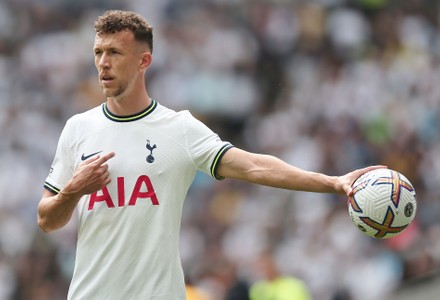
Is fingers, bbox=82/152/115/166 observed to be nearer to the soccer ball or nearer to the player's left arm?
the player's left arm

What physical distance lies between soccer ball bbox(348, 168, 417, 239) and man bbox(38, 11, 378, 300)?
106 mm

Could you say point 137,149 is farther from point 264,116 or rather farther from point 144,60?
point 264,116

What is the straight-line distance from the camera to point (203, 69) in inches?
675

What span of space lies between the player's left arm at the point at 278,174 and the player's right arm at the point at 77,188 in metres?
0.70

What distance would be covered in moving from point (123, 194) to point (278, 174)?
35.2 inches

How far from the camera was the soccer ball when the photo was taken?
20.0 ft

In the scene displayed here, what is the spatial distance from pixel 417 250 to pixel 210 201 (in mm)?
3235

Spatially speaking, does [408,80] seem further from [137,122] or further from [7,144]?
[137,122]

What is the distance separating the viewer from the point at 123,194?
20.5 ft

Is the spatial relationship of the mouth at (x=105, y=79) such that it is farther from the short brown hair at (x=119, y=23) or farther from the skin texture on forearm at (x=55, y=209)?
the skin texture on forearm at (x=55, y=209)

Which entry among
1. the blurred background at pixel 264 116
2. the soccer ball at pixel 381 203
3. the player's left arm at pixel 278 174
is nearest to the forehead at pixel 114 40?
the player's left arm at pixel 278 174

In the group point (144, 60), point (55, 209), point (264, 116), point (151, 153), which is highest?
point (144, 60)

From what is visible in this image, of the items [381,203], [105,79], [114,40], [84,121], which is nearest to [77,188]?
[84,121]

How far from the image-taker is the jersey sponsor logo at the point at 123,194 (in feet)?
20.5
